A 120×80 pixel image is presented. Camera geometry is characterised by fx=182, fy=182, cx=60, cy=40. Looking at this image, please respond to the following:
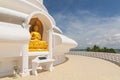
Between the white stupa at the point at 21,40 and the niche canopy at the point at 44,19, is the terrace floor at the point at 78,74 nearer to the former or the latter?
the white stupa at the point at 21,40

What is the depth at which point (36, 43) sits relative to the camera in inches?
436

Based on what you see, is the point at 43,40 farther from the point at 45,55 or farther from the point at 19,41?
the point at 19,41

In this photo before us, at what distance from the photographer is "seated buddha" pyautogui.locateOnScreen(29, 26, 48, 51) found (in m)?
10.9

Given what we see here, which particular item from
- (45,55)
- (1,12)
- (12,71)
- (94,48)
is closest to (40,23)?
(45,55)

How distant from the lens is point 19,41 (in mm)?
8781

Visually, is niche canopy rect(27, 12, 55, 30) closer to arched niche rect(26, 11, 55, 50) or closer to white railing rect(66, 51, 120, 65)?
arched niche rect(26, 11, 55, 50)

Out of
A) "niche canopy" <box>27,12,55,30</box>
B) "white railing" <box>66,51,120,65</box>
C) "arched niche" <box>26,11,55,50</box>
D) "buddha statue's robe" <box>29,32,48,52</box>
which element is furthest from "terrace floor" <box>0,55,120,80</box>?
"white railing" <box>66,51,120,65</box>

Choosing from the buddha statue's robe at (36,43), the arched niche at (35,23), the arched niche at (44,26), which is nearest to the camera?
the buddha statue's robe at (36,43)

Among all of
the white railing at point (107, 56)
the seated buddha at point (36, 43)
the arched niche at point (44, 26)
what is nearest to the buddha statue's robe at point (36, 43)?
the seated buddha at point (36, 43)

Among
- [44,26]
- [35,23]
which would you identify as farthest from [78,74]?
[35,23]

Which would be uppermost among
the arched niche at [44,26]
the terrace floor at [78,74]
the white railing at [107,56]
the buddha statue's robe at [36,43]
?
the arched niche at [44,26]

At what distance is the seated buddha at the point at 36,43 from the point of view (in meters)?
10.9

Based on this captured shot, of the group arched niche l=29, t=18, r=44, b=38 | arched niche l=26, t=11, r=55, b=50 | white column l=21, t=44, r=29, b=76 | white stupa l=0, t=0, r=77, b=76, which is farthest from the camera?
arched niche l=29, t=18, r=44, b=38

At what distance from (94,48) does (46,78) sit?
31.4 metres
